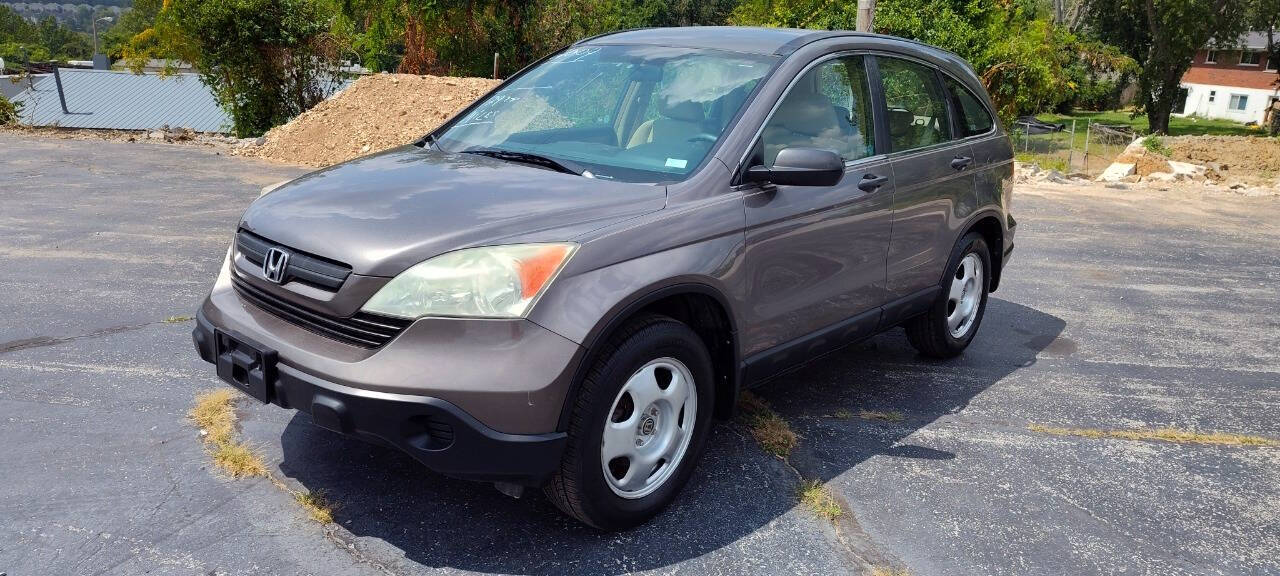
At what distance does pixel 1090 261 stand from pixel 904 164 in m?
5.43

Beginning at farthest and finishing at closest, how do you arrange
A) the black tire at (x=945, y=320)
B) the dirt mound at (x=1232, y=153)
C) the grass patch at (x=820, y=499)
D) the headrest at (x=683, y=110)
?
the dirt mound at (x=1232, y=153) → the black tire at (x=945, y=320) → the headrest at (x=683, y=110) → the grass patch at (x=820, y=499)

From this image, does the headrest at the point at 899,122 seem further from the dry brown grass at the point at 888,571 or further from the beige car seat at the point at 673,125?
the dry brown grass at the point at 888,571

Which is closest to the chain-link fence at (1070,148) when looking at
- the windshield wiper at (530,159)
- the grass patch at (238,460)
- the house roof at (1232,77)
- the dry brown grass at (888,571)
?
the windshield wiper at (530,159)

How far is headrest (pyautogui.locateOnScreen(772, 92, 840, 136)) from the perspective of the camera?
13.5 feet

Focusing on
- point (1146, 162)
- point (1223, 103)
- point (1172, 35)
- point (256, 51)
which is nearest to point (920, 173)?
point (256, 51)

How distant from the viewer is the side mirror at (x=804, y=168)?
3691 millimetres

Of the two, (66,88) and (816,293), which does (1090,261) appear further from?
(66,88)

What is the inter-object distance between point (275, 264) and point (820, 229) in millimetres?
Result: 2210

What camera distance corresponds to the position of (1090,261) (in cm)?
927

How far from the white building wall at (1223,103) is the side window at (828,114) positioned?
67.9 meters

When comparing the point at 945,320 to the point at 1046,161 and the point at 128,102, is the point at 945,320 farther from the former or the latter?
the point at 128,102

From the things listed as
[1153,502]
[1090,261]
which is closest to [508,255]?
[1153,502]

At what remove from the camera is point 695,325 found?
3.78 meters

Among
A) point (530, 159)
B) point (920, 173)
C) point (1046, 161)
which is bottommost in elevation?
point (1046, 161)
